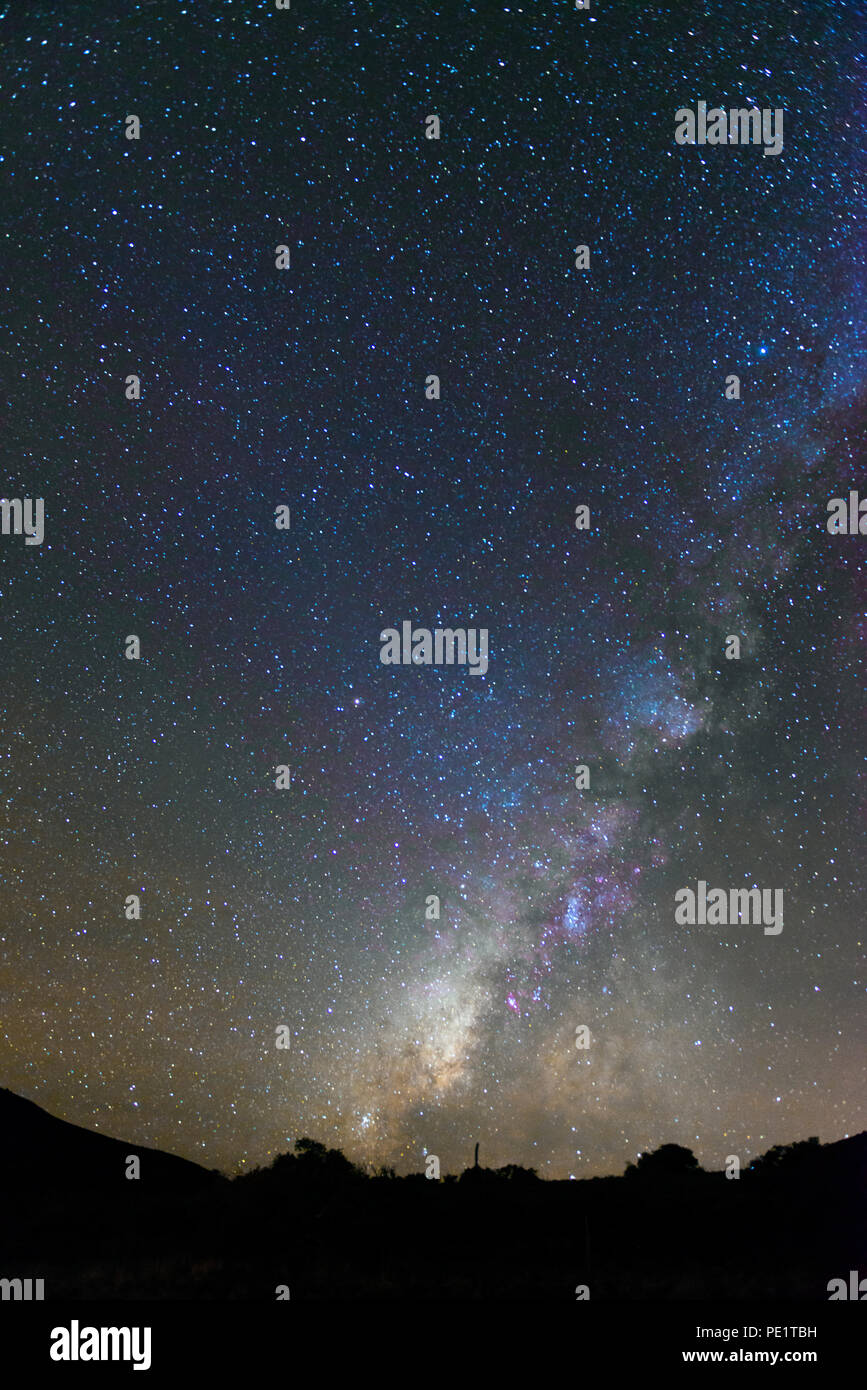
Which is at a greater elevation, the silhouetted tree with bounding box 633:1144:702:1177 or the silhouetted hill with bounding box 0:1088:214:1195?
the silhouetted tree with bounding box 633:1144:702:1177

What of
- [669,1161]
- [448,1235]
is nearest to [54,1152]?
[669,1161]

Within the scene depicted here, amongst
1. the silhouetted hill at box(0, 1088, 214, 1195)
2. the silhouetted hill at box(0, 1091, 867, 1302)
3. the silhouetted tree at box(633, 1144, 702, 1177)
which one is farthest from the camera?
the silhouetted hill at box(0, 1088, 214, 1195)

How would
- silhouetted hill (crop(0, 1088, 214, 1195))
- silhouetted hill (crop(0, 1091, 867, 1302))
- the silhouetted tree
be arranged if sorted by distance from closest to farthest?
silhouetted hill (crop(0, 1091, 867, 1302)) < the silhouetted tree < silhouetted hill (crop(0, 1088, 214, 1195))

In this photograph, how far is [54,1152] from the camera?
198 feet

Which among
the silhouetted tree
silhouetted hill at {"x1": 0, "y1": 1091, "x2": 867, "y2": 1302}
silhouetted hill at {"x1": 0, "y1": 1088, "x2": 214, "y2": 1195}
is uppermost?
silhouetted hill at {"x1": 0, "y1": 1091, "x2": 867, "y2": 1302}

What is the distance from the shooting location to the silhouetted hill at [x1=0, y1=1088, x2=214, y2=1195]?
53.7 meters

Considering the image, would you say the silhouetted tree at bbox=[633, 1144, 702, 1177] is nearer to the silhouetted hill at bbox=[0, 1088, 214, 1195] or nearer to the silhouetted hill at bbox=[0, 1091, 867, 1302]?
the silhouetted hill at bbox=[0, 1091, 867, 1302]

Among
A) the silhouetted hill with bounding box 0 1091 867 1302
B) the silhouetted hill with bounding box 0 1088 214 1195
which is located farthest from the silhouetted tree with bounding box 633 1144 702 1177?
the silhouetted hill with bounding box 0 1088 214 1195

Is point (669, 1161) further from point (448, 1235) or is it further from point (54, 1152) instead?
point (54, 1152)

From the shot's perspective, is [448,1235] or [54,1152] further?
[54,1152]

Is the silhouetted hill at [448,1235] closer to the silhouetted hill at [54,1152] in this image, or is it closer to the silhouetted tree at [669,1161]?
the silhouetted tree at [669,1161]
